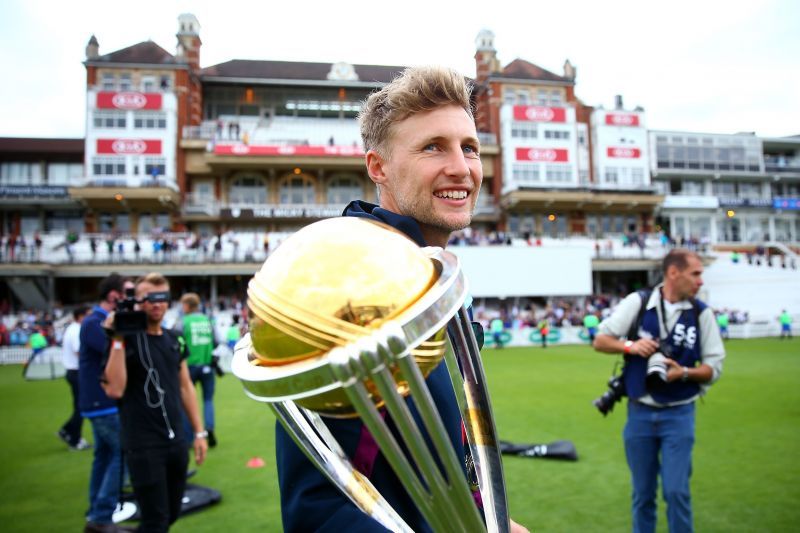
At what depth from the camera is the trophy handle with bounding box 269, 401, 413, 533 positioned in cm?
97

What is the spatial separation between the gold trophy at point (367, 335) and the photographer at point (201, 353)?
22.6 feet

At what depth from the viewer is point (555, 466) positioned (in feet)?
19.6

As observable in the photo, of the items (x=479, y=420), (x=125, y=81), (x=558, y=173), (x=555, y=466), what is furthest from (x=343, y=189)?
(x=479, y=420)

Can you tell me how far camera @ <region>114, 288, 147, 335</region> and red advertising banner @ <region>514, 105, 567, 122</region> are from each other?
42752 millimetres

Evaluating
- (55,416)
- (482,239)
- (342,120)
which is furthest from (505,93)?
(55,416)

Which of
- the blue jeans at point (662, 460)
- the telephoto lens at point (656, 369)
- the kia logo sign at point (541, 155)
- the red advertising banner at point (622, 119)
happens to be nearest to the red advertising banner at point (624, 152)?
the red advertising banner at point (622, 119)

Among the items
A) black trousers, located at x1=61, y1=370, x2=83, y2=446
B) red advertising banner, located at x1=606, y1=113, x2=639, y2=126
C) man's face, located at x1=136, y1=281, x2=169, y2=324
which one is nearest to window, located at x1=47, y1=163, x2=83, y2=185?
black trousers, located at x1=61, y1=370, x2=83, y2=446

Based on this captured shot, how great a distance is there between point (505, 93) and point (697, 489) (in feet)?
143

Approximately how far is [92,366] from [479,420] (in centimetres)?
496

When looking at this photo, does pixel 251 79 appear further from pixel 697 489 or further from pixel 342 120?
pixel 697 489

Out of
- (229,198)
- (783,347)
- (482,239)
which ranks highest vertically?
(229,198)

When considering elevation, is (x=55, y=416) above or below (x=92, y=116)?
below

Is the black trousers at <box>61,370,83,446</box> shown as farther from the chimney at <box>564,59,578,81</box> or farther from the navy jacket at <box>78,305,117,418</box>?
the chimney at <box>564,59,578,81</box>

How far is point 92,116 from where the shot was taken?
37812 mm
